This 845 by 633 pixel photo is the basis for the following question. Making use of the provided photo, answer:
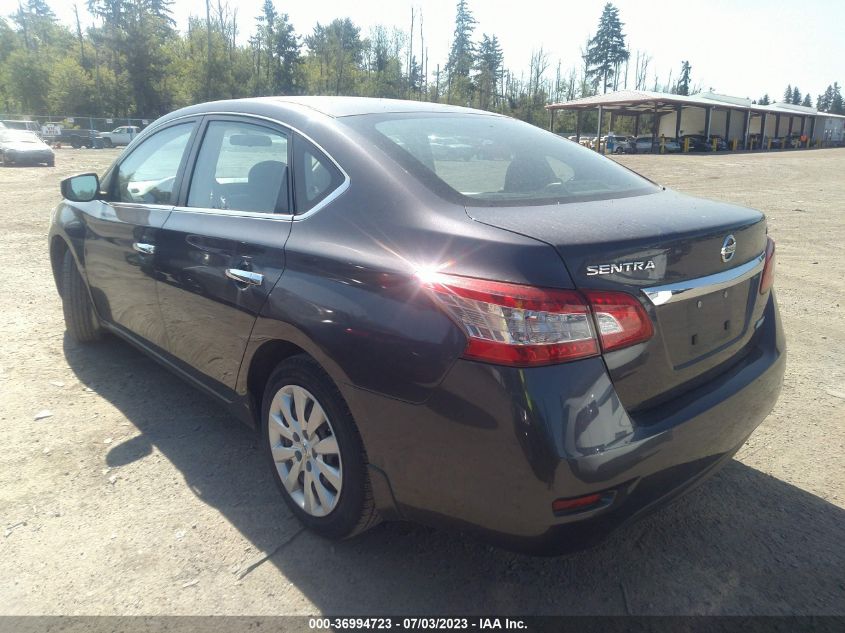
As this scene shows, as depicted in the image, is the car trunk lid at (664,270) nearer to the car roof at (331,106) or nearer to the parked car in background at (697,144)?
the car roof at (331,106)

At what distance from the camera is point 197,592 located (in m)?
2.32

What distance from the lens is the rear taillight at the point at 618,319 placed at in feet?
6.08

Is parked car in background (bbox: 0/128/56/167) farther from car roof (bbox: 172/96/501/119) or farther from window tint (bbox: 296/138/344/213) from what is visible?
window tint (bbox: 296/138/344/213)

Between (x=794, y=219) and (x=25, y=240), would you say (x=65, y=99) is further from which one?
(x=794, y=219)

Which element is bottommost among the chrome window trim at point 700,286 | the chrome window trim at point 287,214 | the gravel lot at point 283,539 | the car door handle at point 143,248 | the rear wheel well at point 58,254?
the gravel lot at point 283,539

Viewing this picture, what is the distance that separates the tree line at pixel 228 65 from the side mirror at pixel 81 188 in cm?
5732

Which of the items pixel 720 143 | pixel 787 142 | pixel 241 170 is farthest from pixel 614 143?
pixel 241 170

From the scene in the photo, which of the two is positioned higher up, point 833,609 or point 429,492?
point 429,492

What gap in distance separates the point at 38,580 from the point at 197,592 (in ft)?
2.06

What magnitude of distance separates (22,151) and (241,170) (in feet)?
88.9

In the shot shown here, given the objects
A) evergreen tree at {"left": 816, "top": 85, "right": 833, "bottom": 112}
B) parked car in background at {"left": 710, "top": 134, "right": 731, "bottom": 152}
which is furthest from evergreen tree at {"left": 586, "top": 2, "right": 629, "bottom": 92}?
evergreen tree at {"left": 816, "top": 85, "right": 833, "bottom": 112}

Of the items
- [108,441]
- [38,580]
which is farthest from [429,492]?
[108,441]

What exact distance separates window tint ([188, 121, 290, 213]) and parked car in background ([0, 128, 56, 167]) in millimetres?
26733

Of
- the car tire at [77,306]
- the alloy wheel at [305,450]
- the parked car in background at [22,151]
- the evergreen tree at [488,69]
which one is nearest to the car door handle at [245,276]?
the alloy wheel at [305,450]
